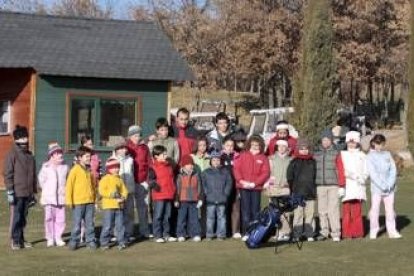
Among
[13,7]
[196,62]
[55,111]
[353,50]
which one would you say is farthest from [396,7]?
[55,111]

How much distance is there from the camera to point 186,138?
1336cm

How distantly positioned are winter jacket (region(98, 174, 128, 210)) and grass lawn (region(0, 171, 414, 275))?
0.64 meters

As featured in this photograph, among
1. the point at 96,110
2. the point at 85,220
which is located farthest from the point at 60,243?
the point at 96,110

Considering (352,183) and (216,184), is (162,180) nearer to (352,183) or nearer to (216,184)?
(216,184)

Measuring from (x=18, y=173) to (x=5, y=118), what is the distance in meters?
10.5

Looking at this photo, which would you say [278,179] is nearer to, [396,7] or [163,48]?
[163,48]

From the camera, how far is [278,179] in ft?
42.8

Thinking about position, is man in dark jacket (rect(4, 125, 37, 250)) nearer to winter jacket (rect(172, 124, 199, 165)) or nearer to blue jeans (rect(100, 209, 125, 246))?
blue jeans (rect(100, 209, 125, 246))

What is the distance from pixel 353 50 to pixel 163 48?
19744 mm

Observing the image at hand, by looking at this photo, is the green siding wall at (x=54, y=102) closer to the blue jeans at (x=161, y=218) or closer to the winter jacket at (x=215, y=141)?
the winter jacket at (x=215, y=141)

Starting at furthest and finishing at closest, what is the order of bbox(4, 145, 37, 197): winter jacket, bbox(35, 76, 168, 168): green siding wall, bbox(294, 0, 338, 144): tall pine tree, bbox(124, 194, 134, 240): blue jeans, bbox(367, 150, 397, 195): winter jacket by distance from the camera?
bbox(294, 0, 338, 144): tall pine tree, bbox(35, 76, 168, 168): green siding wall, bbox(367, 150, 397, 195): winter jacket, bbox(124, 194, 134, 240): blue jeans, bbox(4, 145, 37, 197): winter jacket

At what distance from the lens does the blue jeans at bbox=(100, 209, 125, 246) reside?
475 inches

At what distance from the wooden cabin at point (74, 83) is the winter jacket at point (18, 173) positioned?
9.26m

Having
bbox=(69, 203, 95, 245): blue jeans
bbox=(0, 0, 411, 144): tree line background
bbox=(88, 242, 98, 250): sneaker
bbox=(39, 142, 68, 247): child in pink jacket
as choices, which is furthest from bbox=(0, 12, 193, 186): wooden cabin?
bbox=(0, 0, 411, 144): tree line background
